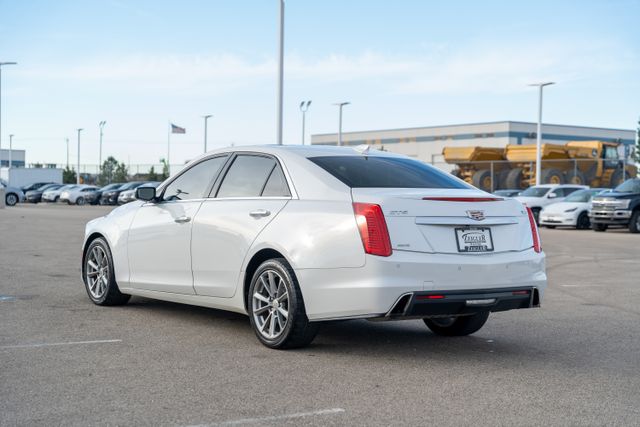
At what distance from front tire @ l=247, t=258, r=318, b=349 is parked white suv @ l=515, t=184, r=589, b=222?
26.4m

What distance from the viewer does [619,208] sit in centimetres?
2766

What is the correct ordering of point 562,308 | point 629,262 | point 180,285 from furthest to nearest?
point 629,262
point 562,308
point 180,285

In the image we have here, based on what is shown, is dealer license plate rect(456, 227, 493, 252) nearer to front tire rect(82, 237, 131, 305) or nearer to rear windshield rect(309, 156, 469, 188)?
rear windshield rect(309, 156, 469, 188)

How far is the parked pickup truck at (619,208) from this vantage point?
27.6 m

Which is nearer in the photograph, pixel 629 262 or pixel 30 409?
pixel 30 409

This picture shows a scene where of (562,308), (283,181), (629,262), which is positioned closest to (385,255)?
(283,181)

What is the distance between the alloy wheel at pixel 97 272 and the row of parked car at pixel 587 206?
19.4 meters

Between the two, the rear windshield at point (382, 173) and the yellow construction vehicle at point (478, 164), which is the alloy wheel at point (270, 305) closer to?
the rear windshield at point (382, 173)

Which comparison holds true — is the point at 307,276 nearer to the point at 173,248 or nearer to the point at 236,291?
the point at 236,291

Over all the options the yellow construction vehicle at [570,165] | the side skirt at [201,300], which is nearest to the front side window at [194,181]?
the side skirt at [201,300]

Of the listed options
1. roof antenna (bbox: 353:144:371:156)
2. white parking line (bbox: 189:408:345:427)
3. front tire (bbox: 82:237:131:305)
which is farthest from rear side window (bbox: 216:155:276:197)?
white parking line (bbox: 189:408:345:427)

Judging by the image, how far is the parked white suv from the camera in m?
32.3

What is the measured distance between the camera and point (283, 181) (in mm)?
7008

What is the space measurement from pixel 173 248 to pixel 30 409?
3.11m
